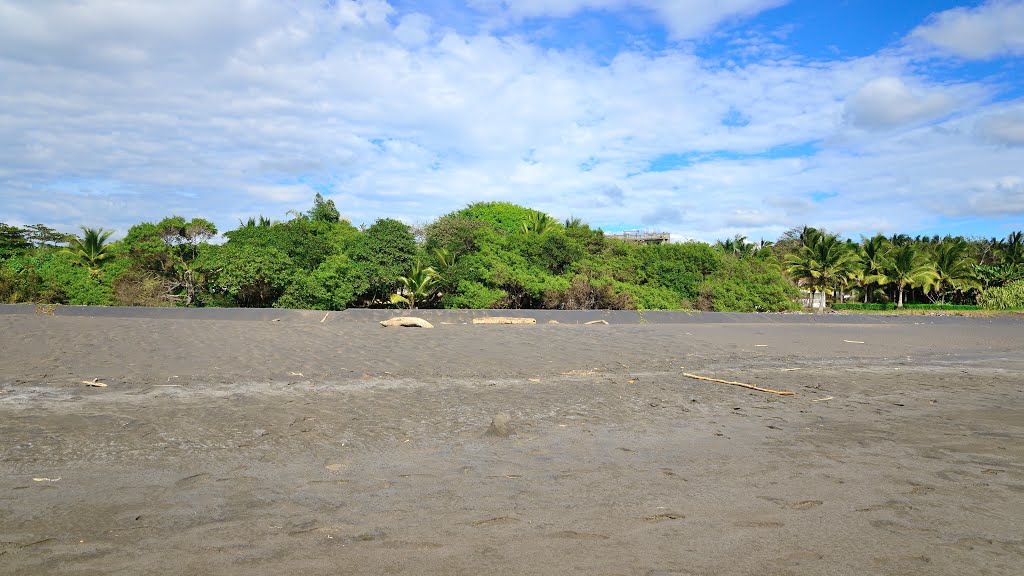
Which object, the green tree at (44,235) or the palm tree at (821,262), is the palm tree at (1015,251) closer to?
the palm tree at (821,262)

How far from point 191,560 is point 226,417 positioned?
10.3ft

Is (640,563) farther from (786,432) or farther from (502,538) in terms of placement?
(786,432)

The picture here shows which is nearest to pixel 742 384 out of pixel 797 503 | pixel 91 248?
pixel 797 503

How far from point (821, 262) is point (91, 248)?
38367 millimetres

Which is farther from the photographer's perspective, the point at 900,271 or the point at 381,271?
the point at 900,271

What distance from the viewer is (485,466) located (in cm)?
446

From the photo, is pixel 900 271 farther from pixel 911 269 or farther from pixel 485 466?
pixel 485 466

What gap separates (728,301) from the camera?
2189cm

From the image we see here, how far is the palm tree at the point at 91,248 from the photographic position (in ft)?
76.0

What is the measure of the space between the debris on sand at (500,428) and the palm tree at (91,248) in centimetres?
2324

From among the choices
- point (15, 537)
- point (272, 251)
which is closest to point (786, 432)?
point (15, 537)

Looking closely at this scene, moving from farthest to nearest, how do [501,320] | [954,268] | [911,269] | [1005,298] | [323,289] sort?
1. [954,268]
2. [911,269]
3. [1005,298]
4. [323,289]
5. [501,320]

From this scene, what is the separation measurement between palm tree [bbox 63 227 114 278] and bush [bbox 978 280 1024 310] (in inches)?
1731

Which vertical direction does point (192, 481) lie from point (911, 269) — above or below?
below
